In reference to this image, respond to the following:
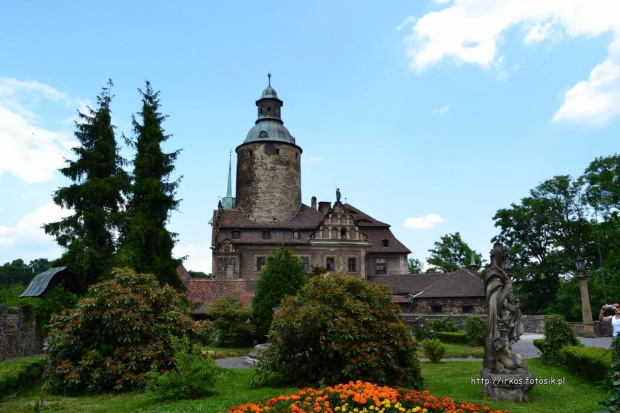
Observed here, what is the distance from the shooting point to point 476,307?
35406 mm

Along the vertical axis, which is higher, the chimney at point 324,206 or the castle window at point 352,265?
the chimney at point 324,206

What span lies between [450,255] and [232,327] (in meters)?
43.1

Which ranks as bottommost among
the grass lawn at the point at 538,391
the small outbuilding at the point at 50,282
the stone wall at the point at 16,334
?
the grass lawn at the point at 538,391

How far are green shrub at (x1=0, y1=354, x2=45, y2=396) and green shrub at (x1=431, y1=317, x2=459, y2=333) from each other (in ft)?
68.0

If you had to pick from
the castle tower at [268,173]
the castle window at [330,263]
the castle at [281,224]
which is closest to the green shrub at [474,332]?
the castle at [281,224]

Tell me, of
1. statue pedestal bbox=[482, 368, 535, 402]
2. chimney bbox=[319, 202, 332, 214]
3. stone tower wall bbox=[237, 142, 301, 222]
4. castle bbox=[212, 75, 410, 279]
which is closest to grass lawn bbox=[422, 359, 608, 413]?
statue pedestal bbox=[482, 368, 535, 402]

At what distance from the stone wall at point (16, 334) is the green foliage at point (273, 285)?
12.5m

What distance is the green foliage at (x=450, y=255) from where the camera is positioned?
202 ft

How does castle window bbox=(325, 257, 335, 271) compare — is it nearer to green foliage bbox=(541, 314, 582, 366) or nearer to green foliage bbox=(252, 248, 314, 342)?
green foliage bbox=(252, 248, 314, 342)

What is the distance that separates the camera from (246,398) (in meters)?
9.91

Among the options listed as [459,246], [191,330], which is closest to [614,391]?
[191,330]

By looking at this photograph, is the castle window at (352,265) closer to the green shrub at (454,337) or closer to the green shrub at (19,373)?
the green shrub at (454,337)

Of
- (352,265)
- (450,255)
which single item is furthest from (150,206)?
(450,255)

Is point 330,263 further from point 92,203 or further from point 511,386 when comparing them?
point 511,386
